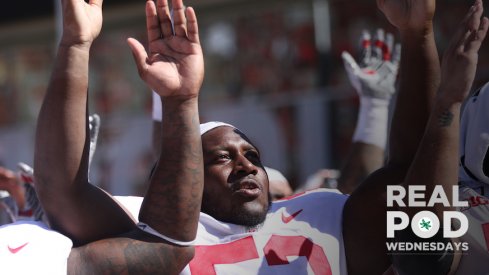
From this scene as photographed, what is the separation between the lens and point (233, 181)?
9.33 ft

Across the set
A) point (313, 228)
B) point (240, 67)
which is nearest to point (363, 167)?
point (313, 228)

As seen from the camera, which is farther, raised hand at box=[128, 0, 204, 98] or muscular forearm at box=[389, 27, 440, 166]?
muscular forearm at box=[389, 27, 440, 166]

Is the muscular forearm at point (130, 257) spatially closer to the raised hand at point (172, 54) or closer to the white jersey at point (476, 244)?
the raised hand at point (172, 54)

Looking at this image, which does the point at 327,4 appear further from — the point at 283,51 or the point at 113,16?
the point at 113,16

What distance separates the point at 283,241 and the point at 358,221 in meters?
0.25

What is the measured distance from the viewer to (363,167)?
3674 millimetres

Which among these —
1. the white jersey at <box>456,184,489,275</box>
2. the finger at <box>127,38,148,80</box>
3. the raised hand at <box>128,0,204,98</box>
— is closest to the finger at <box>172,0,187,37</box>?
the raised hand at <box>128,0,204,98</box>

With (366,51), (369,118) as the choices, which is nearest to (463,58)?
(369,118)

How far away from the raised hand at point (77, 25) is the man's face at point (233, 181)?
67cm

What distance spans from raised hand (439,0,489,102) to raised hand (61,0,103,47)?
3.29 feet

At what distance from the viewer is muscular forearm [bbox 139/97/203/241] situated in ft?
7.54

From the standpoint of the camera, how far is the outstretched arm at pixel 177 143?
7.55 ft

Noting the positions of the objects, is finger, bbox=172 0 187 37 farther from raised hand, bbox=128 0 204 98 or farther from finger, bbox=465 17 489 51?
finger, bbox=465 17 489 51

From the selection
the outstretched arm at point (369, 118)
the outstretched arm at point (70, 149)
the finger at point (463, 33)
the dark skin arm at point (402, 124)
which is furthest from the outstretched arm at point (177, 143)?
the outstretched arm at point (369, 118)
